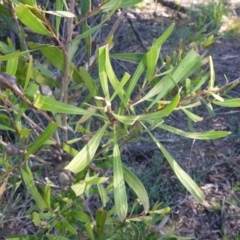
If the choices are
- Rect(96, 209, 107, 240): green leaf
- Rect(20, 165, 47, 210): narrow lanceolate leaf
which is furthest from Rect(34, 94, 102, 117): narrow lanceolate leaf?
Rect(96, 209, 107, 240): green leaf

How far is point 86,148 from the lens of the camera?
1.05 meters

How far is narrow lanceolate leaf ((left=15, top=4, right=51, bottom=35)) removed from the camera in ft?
3.01

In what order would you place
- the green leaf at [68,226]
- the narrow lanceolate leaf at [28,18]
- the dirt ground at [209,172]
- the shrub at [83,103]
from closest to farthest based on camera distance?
the narrow lanceolate leaf at [28,18]
the shrub at [83,103]
the green leaf at [68,226]
the dirt ground at [209,172]

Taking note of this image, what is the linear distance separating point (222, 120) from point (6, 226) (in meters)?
1.57

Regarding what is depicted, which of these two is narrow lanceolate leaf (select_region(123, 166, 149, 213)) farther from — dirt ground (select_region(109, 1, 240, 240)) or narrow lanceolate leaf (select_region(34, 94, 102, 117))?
dirt ground (select_region(109, 1, 240, 240))

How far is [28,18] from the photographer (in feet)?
3.10

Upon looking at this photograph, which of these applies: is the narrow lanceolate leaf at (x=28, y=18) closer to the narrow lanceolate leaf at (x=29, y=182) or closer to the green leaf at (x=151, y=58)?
the green leaf at (x=151, y=58)

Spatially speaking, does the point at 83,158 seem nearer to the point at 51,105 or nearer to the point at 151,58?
the point at 51,105

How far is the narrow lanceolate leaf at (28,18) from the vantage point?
916 mm

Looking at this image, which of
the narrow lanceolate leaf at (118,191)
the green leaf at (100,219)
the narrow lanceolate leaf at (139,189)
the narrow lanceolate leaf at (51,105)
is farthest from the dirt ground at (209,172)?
the narrow lanceolate leaf at (51,105)

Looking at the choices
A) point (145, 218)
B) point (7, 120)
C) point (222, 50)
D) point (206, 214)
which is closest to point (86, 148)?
point (7, 120)

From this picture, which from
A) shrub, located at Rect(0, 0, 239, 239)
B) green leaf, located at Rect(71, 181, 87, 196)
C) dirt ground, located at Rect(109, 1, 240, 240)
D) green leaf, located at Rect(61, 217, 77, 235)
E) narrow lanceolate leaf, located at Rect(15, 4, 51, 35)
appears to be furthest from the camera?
dirt ground, located at Rect(109, 1, 240, 240)

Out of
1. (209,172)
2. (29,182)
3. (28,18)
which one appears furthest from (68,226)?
→ (209,172)

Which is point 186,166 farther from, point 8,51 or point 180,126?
point 8,51
